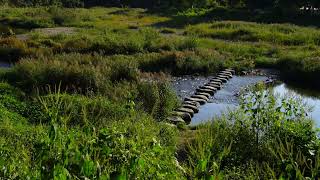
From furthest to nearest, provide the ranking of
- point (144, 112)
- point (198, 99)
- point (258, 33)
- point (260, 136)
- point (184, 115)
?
point (258, 33) → point (198, 99) → point (184, 115) → point (144, 112) → point (260, 136)

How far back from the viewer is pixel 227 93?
16781 millimetres

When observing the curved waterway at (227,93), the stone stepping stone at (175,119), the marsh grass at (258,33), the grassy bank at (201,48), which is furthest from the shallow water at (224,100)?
the marsh grass at (258,33)

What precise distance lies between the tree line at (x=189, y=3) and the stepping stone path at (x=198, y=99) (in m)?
23.1

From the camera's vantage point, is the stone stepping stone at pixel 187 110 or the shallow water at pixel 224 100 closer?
the stone stepping stone at pixel 187 110

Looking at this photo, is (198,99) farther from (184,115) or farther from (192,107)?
(184,115)

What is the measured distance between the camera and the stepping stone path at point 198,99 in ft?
41.6

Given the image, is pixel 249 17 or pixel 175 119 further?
pixel 249 17

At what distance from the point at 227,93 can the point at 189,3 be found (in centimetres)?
3790

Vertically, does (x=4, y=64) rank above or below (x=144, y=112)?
below

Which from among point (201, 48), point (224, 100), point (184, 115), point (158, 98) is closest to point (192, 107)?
point (184, 115)

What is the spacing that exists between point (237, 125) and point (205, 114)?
462 cm

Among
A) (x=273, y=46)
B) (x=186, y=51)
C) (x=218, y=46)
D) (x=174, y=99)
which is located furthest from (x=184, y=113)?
(x=273, y=46)

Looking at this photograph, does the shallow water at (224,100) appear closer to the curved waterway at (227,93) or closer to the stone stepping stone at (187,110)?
the curved waterway at (227,93)

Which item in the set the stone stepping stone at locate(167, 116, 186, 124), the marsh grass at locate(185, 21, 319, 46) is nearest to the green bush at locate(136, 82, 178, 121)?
the stone stepping stone at locate(167, 116, 186, 124)
